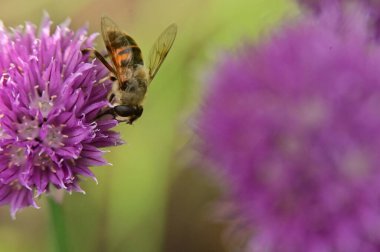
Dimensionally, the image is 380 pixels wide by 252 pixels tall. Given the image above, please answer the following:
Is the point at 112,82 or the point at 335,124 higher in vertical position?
the point at 335,124

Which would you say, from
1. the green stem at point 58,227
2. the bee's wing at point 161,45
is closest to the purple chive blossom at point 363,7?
the bee's wing at point 161,45

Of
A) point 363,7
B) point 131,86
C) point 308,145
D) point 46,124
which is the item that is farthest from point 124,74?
point 363,7

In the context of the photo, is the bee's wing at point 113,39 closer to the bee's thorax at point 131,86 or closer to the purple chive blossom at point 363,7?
the bee's thorax at point 131,86

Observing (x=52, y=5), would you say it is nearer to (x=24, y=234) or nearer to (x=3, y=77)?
(x=24, y=234)

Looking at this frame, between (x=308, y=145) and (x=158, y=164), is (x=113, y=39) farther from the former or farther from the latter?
(x=158, y=164)

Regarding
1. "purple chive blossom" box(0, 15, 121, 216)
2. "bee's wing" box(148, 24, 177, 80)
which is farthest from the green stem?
"bee's wing" box(148, 24, 177, 80)

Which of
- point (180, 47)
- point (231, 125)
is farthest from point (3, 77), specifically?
point (180, 47)
